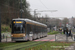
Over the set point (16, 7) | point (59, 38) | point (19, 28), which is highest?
point (16, 7)

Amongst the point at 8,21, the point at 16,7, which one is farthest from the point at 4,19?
the point at 16,7

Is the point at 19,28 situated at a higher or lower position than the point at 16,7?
lower

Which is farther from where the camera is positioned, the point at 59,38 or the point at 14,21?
the point at 59,38

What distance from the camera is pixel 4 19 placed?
5319 centimetres

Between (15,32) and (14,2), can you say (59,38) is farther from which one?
(14,2)

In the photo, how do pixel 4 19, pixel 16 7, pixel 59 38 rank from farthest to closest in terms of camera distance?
pixel 16 7 < pixel 4 19 < pixel 59 38

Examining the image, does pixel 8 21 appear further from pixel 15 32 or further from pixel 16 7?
pixel 15 32

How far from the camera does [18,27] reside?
864 inches

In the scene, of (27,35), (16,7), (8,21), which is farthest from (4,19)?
(27,35)

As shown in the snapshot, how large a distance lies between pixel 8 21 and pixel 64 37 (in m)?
34.3

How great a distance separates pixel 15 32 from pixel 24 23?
5.26 feet

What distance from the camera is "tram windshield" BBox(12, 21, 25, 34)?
21906 mm

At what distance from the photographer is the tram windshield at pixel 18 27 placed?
2191 centimetres

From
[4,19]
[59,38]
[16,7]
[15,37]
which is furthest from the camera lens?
[16,7]
